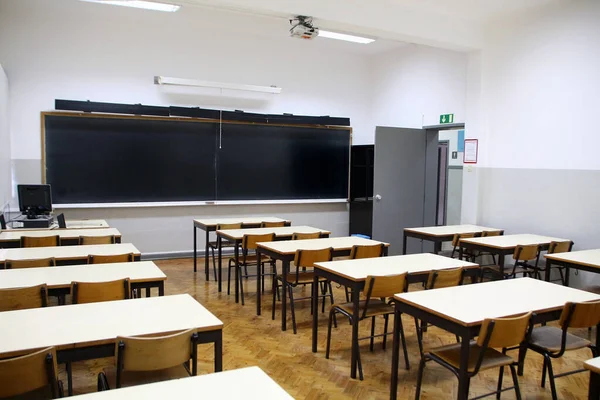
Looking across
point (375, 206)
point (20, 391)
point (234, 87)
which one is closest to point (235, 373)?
point (20, 391)

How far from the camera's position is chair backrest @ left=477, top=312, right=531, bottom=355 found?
230cm

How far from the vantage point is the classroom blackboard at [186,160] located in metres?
6.68

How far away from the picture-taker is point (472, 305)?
264 cm

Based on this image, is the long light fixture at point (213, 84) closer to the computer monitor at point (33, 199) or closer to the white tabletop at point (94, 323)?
the computer monitor at point (33, 199)

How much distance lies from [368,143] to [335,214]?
5.12ft

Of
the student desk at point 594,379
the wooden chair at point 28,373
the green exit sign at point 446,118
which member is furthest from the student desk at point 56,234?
the green exit sign at point 446,118

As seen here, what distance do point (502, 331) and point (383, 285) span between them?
966mm

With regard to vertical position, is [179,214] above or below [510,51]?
below

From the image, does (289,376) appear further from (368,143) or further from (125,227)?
(368,143)

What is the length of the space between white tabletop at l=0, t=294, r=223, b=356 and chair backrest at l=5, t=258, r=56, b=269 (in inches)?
52.1

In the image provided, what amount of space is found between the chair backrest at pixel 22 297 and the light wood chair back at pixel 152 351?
1.07 m

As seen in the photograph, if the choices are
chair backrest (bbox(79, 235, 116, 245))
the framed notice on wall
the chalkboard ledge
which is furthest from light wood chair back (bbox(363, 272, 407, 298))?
the chalkboard ledge

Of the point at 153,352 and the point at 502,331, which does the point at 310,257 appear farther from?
the point at 153,352

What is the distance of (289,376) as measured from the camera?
10.8 ft
